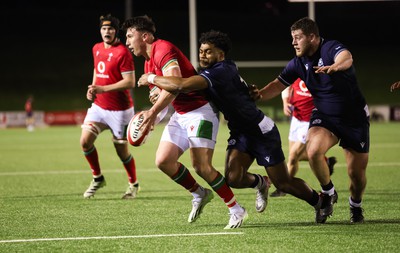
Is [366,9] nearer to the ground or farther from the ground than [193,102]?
nearer to the ground

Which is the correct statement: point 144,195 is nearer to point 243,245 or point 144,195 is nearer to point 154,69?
point 154,69

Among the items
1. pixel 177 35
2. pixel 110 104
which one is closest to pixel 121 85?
pixel 110 104

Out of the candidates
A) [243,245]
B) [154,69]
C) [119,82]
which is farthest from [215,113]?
[119,82]

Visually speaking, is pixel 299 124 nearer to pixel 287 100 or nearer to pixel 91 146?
pixel 287 100

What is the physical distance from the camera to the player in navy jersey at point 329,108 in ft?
22.4

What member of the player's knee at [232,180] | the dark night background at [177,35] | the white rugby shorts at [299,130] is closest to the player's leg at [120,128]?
the white rugby shorts at [299,130]

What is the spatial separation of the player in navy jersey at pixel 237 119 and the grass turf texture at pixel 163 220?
18.3 inches

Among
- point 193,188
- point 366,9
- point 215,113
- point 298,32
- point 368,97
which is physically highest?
point 298,32

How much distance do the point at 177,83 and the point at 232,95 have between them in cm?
58

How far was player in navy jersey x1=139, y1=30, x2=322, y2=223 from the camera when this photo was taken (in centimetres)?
657

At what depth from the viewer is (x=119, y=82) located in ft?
31.1

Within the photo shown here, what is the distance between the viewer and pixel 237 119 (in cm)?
678

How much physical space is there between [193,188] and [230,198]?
0.52 metres

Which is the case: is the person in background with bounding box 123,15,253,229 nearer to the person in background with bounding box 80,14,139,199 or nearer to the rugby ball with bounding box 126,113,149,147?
the rugby ball with bounding box 126,113,149,147
